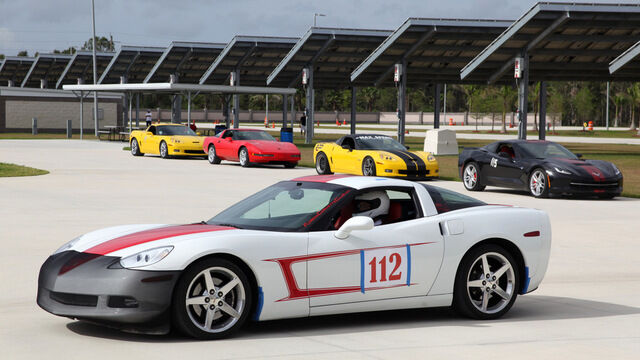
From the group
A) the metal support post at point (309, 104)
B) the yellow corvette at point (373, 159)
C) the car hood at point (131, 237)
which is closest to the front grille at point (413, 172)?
the yellow corvette at point (373, 159)

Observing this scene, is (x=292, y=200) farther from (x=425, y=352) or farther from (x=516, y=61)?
(x=516, y=61)

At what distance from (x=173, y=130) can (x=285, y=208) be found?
28.5 m

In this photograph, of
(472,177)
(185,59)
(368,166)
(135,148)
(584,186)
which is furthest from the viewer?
(185,59)

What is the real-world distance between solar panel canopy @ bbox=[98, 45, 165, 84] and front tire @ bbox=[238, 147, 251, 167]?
32237 millimetres

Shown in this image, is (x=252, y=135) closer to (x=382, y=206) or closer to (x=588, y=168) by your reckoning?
(x=588, y=168)

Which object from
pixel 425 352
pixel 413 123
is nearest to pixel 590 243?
pixel 425 352

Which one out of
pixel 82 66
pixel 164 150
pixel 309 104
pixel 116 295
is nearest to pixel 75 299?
pixel 116 295

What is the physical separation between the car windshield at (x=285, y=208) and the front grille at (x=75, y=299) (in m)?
1.29

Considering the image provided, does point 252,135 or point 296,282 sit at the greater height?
point 252,135

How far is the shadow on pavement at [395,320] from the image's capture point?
6559 millimetres

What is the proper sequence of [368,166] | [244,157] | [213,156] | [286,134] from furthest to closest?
1. [286,134]
2. [213,156]
3. [244,157]
4. [368,166]

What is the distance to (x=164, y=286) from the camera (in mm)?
6082

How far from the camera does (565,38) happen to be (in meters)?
37.0

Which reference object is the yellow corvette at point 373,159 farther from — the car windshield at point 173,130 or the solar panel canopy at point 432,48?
the solar panel canopy at point 432,48
